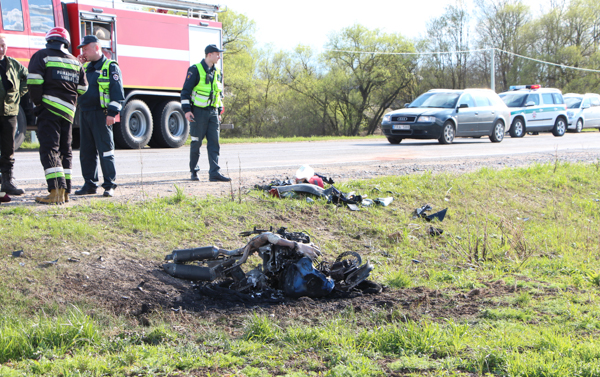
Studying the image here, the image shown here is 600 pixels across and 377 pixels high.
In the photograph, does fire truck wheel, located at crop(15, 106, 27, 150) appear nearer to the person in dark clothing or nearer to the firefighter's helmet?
the person in dark clothing

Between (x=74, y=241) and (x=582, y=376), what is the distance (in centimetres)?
393

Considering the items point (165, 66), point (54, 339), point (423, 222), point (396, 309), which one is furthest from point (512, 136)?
point (54, 339)

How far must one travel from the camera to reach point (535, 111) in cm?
2253

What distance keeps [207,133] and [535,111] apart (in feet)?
60.9

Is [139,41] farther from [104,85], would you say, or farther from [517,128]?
[517,128]

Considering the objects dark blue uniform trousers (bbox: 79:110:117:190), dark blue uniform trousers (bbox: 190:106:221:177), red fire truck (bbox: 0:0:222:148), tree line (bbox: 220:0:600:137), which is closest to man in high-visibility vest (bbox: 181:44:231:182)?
dark blue uniform trousers (bbox: 190:106:221:177)

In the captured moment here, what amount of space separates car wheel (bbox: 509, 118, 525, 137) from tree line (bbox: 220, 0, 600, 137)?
1116 inches

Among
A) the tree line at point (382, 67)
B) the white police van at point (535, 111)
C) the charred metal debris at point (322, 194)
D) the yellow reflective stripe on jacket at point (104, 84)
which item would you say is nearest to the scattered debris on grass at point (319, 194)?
the charred metal debris at point (322, 194)

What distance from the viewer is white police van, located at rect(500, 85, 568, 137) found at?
22109mm

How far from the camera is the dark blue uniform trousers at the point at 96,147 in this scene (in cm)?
666

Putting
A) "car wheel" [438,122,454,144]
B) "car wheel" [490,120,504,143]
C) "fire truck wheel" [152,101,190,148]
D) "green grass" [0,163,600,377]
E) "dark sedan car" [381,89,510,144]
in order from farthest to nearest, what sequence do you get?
"car wheel" [490,120,504,143]
"car wheel" [438,122,454,144]
"dark sedan car" [381,89,510,144]
"fire truck wheel" [152,101,190,148]
"green grass" [0,163,600,377]

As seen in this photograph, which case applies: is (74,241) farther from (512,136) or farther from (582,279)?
(512,136)

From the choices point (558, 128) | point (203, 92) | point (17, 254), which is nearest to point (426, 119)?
point (203, 92)

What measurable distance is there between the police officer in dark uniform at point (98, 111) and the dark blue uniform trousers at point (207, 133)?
1.43 meters
